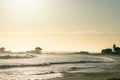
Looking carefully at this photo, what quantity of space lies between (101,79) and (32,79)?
9.32 metres

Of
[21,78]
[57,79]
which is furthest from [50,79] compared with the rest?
[21,78]

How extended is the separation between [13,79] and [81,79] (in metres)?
9.21

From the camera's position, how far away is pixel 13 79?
143 feet

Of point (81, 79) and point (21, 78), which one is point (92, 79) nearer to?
point (81, 79)

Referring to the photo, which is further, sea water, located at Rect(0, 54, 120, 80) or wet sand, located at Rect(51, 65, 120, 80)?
sea water, located at Rect(0, 54, 120, 80)

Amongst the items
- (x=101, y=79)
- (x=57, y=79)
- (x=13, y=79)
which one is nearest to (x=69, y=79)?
(x=57, y=79)

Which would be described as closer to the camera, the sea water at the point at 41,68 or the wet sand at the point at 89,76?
the wet sand at the point at 89,76

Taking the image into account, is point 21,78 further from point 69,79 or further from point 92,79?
point 92,79

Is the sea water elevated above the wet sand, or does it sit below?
above

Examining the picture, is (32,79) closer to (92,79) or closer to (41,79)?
(41,79)

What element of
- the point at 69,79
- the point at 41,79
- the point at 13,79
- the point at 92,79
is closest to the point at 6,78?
the point at 13,79

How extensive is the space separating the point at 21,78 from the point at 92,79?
32.2 ft

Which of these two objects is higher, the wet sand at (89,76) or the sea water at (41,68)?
the sea water at (41,68)

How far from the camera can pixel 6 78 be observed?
44688 millimetres
